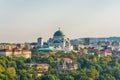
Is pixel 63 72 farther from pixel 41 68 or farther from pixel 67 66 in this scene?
pixel 67 66

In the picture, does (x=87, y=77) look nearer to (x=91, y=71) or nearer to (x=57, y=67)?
(x=91, y=71)

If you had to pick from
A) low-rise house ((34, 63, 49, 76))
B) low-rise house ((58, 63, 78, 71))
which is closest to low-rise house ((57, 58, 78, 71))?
low-rise house ((58, 63, 78, 71))

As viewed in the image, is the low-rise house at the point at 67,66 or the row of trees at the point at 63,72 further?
the low-rise house at the point at 67,66

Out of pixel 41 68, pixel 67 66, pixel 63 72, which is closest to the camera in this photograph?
pixel 63 72

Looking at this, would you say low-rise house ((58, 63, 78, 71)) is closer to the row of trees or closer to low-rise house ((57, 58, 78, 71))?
low-rise house ((57, 58, 78, 71))

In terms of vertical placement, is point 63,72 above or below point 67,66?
below

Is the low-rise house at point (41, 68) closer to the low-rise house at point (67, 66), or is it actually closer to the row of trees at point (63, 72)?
the row of trees at point (63, 72)

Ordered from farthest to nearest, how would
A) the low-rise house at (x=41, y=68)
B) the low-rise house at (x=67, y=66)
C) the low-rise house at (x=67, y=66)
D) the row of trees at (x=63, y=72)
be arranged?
the low-rise house at (x=67, y=66), the low-rise house at (x=67, y=66), the low-rise house at (x=41, y=68), the row of trees at (x=63, y=72)

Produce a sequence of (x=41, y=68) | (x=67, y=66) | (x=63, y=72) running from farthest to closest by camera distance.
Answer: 1. (x=67, y=66)
2. (x=41, y=68)
3. (x=63, y=72)

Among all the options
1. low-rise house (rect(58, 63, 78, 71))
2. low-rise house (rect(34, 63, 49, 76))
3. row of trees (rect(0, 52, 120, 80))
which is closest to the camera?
row of trees (rect(0, 52, 120, 80))

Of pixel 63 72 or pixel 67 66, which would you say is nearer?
pixel 63 72

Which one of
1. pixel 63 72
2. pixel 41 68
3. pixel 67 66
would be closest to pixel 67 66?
pixel 67 66

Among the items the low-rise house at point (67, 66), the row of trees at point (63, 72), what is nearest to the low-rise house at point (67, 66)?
the low-rise house at point (67, 66)
